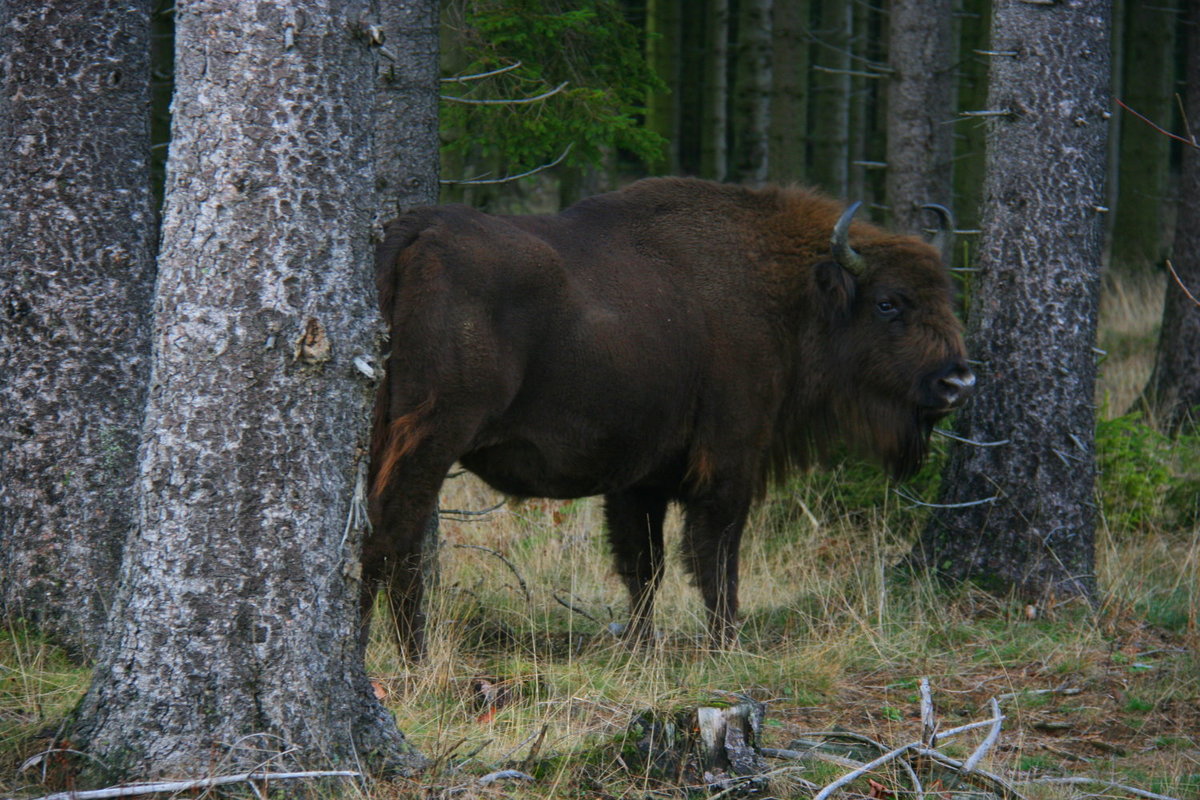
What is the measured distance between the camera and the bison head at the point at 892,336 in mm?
6523

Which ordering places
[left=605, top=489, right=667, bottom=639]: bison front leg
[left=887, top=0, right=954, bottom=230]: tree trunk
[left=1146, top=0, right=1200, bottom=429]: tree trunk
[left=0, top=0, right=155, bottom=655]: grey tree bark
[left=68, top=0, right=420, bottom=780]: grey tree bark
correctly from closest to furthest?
1. [left=68, top=0, right=420, bottom=780]: grey tree bark
2. [left=0, top=0, right=155, bottom=655]: grey tree bark
3. [left=605, top=489, right=667, bottom=639]: bison front leg
4. [left=1146, top=0, right=1200, bottom=429]: tree trunk
5. [left=887, top=0, right=954, bottom=230]: tree trunk

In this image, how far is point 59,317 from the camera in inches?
193

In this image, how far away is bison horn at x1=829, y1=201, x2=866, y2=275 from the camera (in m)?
6.32

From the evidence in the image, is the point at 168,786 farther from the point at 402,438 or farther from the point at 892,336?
the point at 892,336

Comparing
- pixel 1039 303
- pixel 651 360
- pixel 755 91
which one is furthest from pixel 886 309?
pixel 755 91

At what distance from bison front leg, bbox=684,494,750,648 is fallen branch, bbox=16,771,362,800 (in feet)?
11.0

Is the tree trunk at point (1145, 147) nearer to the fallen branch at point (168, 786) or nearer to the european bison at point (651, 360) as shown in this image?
the european bison at point (651, 360)

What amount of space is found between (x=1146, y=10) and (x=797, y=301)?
12871 millimetres

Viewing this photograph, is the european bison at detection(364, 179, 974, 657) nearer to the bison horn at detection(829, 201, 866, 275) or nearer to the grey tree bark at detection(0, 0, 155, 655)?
the bison horn at detection(829, 201, 866, 275)

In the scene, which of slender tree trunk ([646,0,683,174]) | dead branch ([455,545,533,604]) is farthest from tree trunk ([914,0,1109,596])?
slender tree trunk ([646,0,683,174])

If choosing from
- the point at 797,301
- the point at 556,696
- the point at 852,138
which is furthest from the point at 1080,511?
the point at 852,138

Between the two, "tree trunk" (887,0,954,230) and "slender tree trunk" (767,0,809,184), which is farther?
"slender tree trunk" (767,0,809,184)

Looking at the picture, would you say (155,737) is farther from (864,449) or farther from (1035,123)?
(1035,123)

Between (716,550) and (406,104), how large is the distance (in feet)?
9.64
